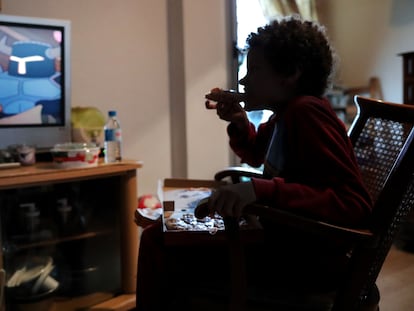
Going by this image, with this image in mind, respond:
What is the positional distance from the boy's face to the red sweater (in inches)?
3.8

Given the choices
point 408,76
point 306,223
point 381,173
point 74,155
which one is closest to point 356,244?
point 306,223

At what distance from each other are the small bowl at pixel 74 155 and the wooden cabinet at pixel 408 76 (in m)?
2.07

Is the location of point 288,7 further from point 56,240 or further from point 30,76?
point 56,240

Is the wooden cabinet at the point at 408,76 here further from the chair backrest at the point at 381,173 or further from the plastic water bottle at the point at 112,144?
the plastic water bottle at the point at 112,144

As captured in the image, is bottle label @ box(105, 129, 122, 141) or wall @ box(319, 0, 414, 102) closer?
bottle label @ box(105, 129, 122, 141)

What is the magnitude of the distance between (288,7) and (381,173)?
1.93m

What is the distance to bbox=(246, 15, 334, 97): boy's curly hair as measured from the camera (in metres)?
1.01

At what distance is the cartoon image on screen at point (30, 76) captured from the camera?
160 cm

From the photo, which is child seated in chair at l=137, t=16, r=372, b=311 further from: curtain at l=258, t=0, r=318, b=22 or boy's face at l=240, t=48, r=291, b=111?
curtain at l=258, t=0, r=318, b=22

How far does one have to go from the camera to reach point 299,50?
101 centimetres

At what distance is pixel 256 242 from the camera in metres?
0.99

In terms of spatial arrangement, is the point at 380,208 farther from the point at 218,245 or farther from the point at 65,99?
the point at 65,99

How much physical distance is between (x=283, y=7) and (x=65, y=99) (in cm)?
170

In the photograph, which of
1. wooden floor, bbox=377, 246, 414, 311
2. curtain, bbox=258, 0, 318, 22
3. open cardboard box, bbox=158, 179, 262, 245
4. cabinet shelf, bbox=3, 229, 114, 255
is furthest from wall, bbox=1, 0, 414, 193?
wooden floor, bbox=377, 246, 414, 311
